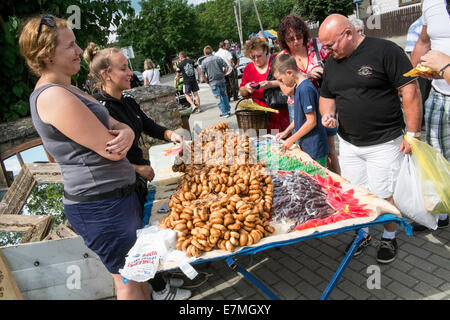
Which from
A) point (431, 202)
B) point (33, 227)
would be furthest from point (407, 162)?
point (33, 227)

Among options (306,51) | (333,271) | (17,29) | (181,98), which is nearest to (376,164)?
(333,271)

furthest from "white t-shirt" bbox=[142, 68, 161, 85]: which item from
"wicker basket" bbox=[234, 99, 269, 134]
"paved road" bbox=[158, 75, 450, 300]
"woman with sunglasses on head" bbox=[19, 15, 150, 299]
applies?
"woman with sunglasses on head" bbox=[19, 15, 150, 299]

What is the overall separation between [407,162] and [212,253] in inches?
68.5

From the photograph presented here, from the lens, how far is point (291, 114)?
3.72m

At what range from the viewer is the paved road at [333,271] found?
254 centimetres

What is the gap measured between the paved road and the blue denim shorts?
3.62 feet

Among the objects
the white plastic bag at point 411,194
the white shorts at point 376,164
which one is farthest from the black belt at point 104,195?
the white plastic bag at point 411,194

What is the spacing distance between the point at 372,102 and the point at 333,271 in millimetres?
1527

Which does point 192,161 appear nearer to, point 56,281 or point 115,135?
point 115,135

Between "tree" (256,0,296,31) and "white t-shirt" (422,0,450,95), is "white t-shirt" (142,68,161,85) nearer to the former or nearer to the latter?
"white t-shirt" (422,0,450,95)

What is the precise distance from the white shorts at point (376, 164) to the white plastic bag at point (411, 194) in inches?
4.3

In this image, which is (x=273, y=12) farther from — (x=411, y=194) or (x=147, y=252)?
(x=147, y=252)

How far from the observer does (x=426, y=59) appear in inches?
86.7

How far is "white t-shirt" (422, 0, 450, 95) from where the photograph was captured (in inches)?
98.0
